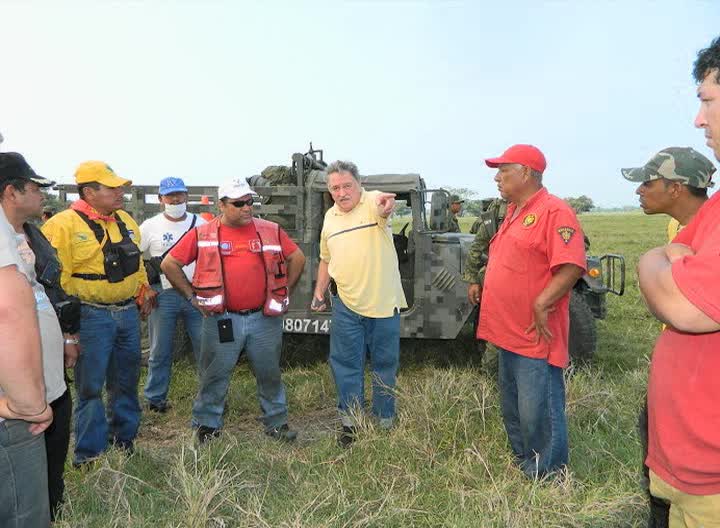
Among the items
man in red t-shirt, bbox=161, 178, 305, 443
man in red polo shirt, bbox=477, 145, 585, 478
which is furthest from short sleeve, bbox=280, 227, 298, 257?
man in red polo shirt, bbox=477, 145, 585, 478

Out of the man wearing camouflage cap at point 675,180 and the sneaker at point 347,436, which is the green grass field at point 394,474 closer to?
the sneaker at point 347,436

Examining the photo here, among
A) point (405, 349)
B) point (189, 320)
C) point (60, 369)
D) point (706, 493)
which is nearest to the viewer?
point (706, 493)

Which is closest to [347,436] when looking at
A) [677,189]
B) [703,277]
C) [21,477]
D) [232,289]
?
[232,289]

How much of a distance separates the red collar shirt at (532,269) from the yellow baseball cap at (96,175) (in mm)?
2221

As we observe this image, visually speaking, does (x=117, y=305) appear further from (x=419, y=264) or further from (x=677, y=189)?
(x=677, y=189)

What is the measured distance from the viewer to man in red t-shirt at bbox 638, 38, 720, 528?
139cm

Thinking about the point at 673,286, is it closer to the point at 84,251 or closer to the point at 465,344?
the point at 84,251

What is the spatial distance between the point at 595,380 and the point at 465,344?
2126 mm

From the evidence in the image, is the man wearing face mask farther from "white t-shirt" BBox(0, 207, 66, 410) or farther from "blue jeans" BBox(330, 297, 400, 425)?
"white t-shirt" BBox(0, 207, 66, 410)

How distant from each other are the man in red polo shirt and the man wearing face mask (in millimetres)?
2639

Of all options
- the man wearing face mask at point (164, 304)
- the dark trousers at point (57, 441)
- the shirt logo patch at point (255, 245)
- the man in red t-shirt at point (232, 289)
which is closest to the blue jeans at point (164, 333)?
the man wearing face mask at point (164, 304)

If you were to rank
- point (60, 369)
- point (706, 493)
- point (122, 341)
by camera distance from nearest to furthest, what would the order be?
point (706, 493) < point (60, 369) < point (122, 341)

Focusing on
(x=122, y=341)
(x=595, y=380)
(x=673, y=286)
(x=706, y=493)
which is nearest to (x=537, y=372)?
(x=706, y=493)

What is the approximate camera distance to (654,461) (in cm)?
171
